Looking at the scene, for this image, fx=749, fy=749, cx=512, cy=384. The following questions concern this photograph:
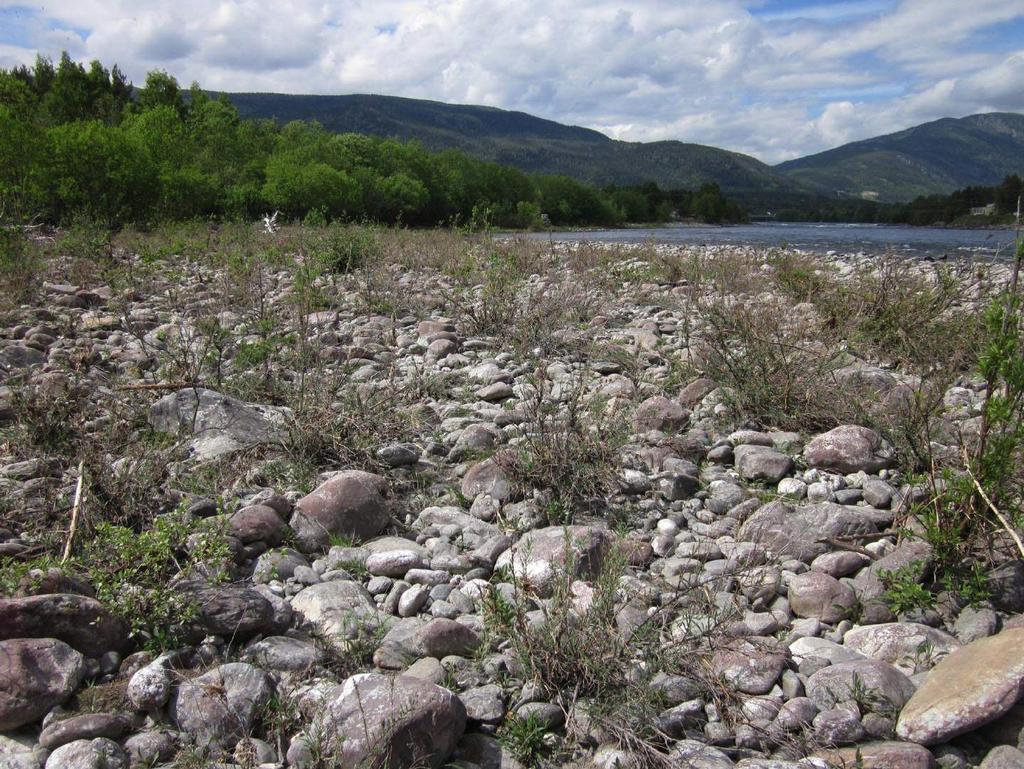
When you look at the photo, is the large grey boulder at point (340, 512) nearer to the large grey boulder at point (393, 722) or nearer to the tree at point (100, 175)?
the large grey boulder at point (393, 722)

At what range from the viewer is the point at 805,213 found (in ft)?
246

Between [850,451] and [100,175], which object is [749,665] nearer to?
[850,451]

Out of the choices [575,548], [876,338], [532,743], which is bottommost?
[532,743]

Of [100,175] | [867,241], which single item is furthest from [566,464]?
[867,241]

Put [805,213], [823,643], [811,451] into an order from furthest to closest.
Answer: [805,213] → [811,451] → [823,643]

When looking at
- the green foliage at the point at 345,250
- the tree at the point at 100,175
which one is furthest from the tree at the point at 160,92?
the green foliage at the point at 345,250

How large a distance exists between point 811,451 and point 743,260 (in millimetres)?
7957

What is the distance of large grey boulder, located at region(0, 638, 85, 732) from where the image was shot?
222 cm

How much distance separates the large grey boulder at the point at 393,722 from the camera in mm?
2129

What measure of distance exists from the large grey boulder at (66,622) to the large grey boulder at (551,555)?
1.45 metres

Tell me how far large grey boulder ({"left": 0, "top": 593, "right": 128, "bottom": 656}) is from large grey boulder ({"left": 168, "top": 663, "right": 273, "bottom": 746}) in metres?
0.39

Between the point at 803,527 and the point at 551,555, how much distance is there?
121 cm

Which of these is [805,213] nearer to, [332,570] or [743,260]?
[743,260]

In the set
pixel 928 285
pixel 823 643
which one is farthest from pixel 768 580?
pixel 928 285
